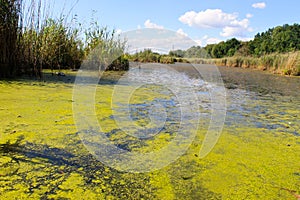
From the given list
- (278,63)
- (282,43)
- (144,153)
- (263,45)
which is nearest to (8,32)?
(144,153)

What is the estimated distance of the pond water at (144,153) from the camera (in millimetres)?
1048

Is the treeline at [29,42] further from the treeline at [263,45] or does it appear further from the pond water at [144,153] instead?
the treeline at [263,45]

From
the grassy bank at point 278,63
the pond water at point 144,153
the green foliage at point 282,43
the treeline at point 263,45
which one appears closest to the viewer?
the pond water at point 144,153

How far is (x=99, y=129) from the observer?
1.77 metres

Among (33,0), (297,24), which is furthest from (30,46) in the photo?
(297,24)

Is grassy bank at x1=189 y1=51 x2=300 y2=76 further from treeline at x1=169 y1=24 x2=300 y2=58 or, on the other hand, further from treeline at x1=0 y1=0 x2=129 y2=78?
treeline at x1=0 y1=0 x2=129 y2=78

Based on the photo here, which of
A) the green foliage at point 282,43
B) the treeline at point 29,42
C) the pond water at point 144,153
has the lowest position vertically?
the pond water at point 144,153

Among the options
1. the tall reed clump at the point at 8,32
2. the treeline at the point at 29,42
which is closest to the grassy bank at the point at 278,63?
the treeline at the point at 29,42

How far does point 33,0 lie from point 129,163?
10.5 feet

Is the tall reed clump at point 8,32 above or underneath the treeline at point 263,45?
underneath

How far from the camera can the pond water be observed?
41.3 inches

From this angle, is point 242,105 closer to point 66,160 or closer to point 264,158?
point 264,158

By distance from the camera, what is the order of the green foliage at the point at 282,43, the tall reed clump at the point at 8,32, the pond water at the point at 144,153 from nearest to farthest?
1. the pond water at the point at 144,153
2. the tall reed clump at the point at 8,32
3. the green foliage at the point at 282,43

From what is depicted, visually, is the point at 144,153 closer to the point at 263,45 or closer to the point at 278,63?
the point at 278,63
